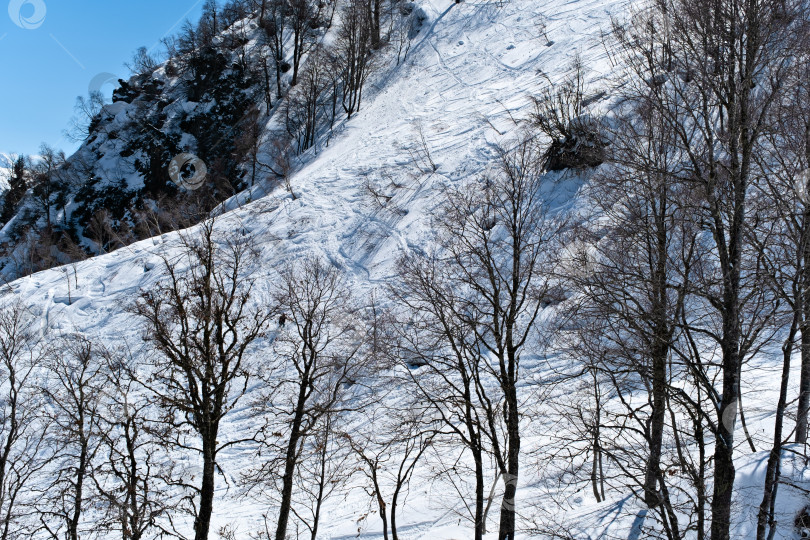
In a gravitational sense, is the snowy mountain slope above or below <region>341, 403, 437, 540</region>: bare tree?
above

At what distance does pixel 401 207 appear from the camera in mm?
24547

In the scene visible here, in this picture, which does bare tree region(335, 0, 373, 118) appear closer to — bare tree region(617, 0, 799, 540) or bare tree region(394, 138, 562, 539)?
bare tree region(394, 138, 562, 539)

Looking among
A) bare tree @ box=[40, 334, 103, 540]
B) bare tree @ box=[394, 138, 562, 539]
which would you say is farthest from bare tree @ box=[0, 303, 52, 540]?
bare tree @ box=[394, 138, 562, 539]

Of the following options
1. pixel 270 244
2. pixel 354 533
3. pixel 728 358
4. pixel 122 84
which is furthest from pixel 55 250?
pixel 728 358

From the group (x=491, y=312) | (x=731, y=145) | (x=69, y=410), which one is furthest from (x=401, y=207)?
(x=731, y=145)

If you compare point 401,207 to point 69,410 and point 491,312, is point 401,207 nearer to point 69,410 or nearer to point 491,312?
point 491,312

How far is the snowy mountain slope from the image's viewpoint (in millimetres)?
13023

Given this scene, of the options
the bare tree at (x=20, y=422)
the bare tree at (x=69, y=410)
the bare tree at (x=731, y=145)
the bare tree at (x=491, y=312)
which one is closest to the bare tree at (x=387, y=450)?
the bare tree at (x=491, y=312)

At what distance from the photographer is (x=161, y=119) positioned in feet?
161

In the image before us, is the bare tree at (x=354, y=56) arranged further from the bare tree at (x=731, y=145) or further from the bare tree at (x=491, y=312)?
the bare tree at (x=731, y=145)

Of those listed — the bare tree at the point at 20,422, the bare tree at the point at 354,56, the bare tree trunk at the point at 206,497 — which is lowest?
the bare tree trunk at the point at 206,497

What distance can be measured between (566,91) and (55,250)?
134 ft

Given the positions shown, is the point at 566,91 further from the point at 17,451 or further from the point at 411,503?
the point at 17,451

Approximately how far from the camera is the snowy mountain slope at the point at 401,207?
13.0 meters
